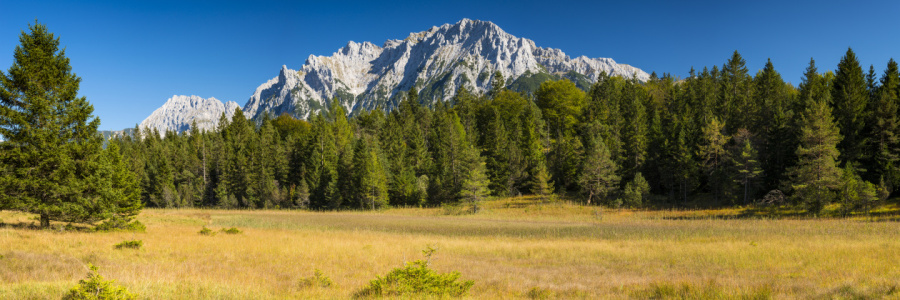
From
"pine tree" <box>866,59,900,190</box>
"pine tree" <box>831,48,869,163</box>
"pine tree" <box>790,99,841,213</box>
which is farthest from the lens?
"pine tree" <box>831,48,869,163</box>

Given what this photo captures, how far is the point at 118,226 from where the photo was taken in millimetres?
22344

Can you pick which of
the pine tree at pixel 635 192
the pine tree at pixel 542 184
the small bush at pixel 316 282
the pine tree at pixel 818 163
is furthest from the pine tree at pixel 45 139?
the pine tree at pixel 818 163

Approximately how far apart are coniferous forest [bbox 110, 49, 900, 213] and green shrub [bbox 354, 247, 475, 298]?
45.4 meters

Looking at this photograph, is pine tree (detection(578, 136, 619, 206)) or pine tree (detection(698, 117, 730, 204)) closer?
pine tree (detection(698, 117, 730, 204))

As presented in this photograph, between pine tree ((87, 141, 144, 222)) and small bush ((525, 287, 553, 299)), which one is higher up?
pine tree ((87, 141, 144, 222))

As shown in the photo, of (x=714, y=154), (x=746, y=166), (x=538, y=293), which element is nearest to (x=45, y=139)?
(x=538, y=293)

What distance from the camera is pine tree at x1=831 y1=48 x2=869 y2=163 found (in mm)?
46406

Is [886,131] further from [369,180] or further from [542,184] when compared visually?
[369,180]

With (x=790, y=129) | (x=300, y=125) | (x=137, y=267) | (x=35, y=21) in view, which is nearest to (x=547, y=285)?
(x=137, y=267)

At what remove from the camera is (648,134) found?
6688 centimetres

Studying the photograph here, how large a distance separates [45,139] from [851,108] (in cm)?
7479

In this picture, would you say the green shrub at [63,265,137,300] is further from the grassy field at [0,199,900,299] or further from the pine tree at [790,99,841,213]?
the pine tree at [790,99,841,213]

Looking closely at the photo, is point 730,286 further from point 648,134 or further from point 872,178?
point 648,134

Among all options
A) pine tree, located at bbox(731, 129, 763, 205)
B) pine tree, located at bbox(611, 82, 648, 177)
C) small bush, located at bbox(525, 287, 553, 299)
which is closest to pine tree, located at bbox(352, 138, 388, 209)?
pine tree, located at bbox(611, 82, 648, 177)
